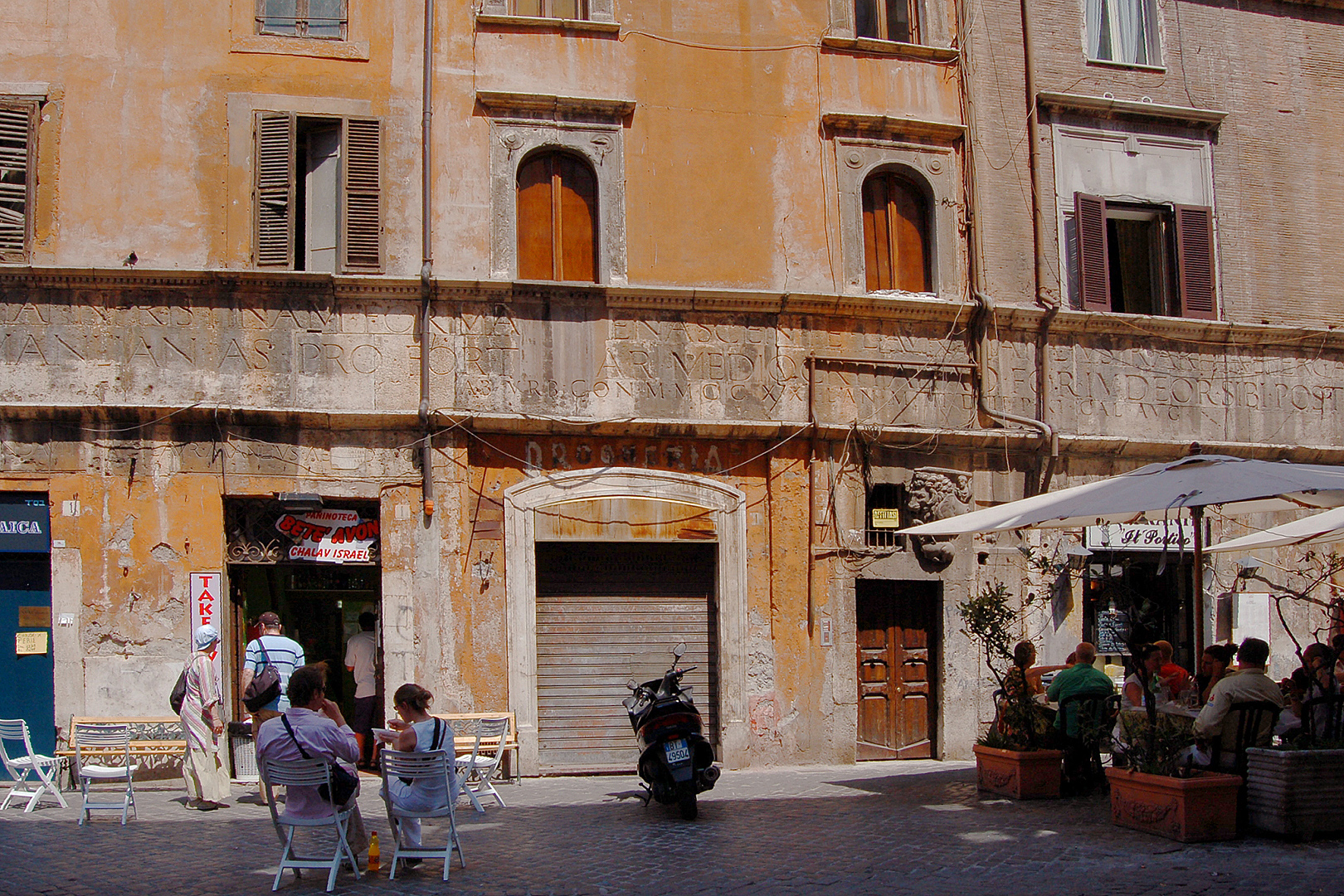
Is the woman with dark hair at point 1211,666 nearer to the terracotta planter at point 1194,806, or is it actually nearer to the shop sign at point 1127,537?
the terracotta planter at point 1194,806

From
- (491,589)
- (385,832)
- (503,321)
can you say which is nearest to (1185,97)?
(503,321)

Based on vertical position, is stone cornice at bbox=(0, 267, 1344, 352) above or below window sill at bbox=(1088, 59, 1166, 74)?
below

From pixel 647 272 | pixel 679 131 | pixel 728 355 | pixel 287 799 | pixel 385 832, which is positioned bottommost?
pixel 385 832

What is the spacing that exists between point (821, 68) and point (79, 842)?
1032 centimetres

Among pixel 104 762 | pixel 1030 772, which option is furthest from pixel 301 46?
pixel 1030 772

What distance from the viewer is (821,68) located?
13.9 metres

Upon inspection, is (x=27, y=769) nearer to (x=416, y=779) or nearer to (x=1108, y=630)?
(x=416, y=779)

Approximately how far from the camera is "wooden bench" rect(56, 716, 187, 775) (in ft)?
36.0

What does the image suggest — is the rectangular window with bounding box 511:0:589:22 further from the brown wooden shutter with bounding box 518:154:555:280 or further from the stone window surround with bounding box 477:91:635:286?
the brown wooden shutter with bounding box 518:154:555:280

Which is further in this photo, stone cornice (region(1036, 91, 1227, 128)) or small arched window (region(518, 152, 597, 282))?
stone cornice (region(1036, 91, 1227, 128))

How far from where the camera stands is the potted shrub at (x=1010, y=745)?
9.95 meters

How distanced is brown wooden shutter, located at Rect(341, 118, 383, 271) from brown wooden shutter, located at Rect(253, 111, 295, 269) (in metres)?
0.51

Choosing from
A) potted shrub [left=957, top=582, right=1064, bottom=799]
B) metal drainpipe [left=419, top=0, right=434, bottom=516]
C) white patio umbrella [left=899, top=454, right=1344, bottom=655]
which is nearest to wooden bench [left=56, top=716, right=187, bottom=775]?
metal drainpipe [left=419, top=0, right=434, bottom=516]

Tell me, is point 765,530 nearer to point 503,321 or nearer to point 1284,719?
point 503,321
